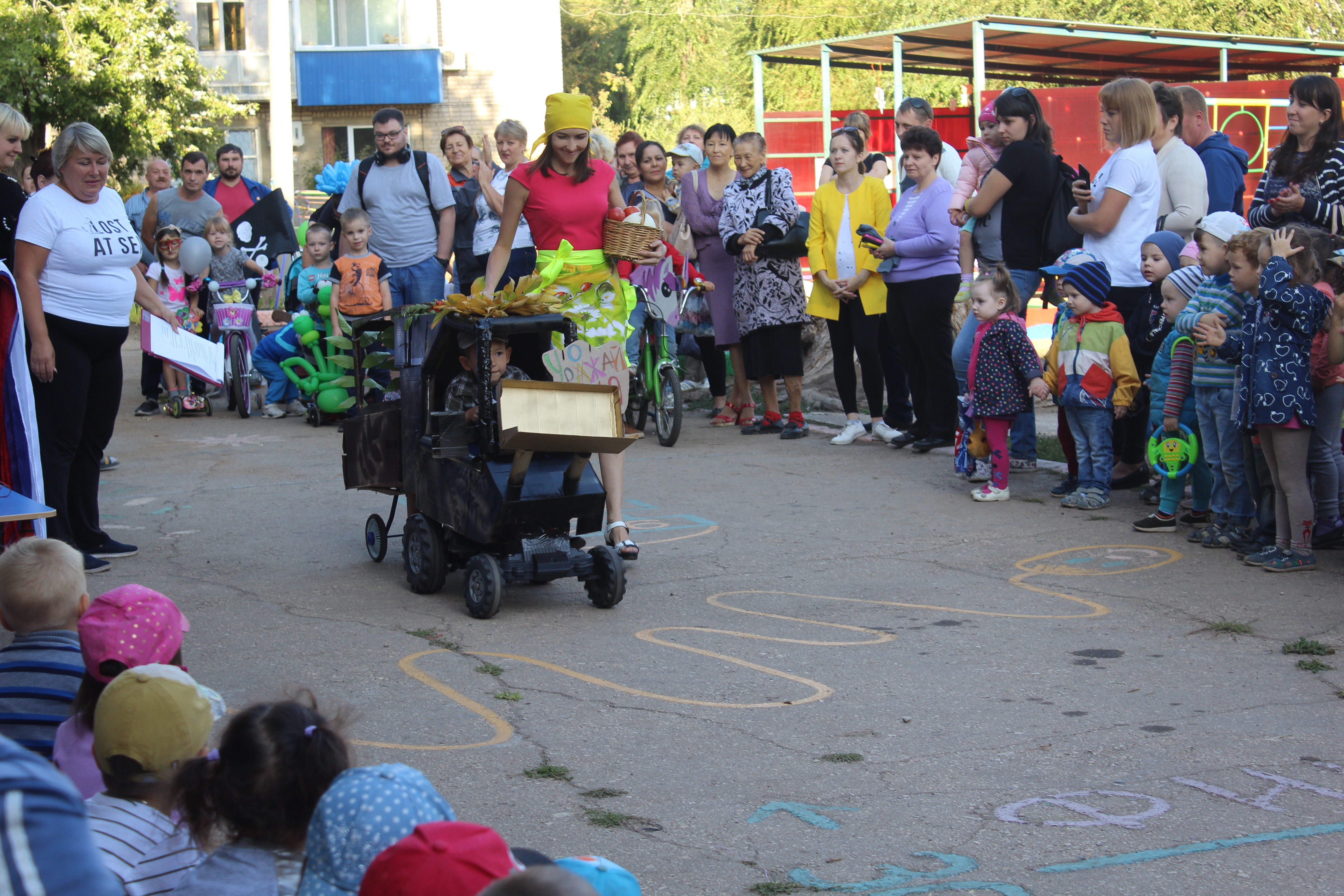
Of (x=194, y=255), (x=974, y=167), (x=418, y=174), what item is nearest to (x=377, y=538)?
(x=418, y=174)

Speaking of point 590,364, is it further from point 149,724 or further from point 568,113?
point 149,724

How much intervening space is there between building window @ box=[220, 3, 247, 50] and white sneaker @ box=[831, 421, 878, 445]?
32962 millimetres

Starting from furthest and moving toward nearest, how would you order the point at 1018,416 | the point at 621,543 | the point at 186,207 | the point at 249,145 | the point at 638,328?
the point at 249,145
the point at 186,207
the point at 638,328
the point at 1018,416
the point at 621,543

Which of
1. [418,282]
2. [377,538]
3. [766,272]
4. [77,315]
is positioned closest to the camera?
[77,315]

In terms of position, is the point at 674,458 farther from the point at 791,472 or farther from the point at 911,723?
the point at 911,723

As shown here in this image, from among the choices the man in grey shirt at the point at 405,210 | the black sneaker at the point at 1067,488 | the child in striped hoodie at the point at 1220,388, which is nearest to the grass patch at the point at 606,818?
the child in striped hoodie at the point at 1220,388

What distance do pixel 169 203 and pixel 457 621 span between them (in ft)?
27.6

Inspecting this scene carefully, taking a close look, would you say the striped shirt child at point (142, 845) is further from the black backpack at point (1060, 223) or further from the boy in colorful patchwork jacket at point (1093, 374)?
the black backpack at point (1060, 223)

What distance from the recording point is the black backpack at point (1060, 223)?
8.23 metres

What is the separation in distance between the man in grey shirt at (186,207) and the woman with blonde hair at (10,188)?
6.20 metres

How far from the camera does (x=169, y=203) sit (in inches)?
490

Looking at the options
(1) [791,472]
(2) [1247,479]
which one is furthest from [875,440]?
(2) [1247,479]

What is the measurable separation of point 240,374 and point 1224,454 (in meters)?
8.98

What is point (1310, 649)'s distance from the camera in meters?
4.91
